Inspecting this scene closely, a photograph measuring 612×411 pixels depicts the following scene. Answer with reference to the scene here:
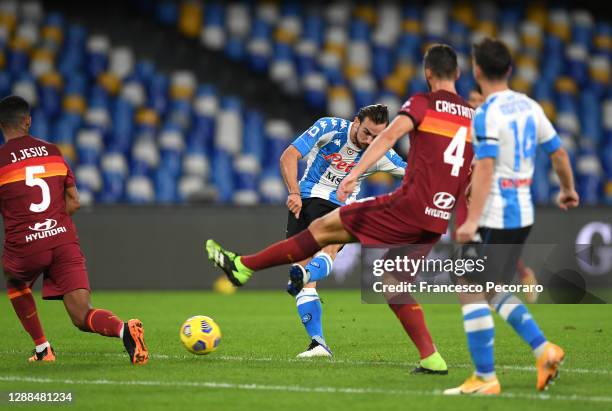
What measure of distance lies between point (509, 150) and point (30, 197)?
3744mm

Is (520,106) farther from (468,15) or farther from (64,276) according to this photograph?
(468,15)

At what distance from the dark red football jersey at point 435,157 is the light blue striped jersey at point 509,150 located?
581 millimetres

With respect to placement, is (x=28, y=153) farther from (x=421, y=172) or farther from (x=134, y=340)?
(x=421, y=172)

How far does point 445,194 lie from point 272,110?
565 inches

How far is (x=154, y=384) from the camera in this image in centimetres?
696

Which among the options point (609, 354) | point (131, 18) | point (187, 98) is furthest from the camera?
point (131, 18)

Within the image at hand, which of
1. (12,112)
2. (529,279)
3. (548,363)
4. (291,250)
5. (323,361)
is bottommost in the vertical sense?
(529,279)

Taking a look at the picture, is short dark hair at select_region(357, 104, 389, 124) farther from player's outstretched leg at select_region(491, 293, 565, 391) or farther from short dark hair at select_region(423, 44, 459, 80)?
player's outstretched leg at select_region(491, 293, 565, 391)

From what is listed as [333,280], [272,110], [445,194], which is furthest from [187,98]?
[445,194]

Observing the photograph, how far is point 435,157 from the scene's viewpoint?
7121mm

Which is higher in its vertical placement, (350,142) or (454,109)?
(454,109)

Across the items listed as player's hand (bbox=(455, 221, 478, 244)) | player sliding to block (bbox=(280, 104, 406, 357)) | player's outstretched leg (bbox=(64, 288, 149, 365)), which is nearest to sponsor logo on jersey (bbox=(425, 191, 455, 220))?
player's hand (bbox=(455, 221, 478, 244))

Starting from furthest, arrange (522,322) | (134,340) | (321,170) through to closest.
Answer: (321,170), (134,340), (522,322)
